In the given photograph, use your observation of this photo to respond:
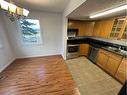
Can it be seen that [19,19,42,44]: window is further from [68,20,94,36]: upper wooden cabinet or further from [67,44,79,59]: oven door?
[68,20,94,36]: upper wooden cabinet

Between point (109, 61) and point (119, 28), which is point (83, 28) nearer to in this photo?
point (119, 28)

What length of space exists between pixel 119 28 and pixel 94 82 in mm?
2124

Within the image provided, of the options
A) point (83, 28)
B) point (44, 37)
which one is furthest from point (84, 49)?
point (44, 37)

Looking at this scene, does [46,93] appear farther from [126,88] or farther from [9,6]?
[9,6]

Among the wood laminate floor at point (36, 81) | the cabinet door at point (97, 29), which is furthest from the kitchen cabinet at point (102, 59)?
the wood laminate floor at point (36, 81)

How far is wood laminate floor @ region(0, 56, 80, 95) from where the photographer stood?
1.95 metres

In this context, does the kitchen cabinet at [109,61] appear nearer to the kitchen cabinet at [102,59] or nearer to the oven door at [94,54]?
the kitchen cabinet at [102,59]

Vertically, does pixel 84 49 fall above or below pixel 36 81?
above

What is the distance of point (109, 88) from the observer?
2.05 m

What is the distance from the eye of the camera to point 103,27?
3.41 meters

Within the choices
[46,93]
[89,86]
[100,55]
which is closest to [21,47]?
[46,93]

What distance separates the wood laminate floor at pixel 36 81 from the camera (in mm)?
1951

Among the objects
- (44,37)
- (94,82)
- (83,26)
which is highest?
(83,26)

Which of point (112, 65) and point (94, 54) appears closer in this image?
point (112, 65)
